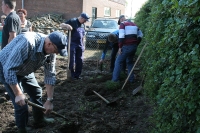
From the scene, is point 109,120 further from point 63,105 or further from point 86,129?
point 63,105

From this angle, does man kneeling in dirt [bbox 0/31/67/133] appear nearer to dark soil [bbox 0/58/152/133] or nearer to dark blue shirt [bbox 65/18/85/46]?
dark soil [bbox 0/58/152/133]

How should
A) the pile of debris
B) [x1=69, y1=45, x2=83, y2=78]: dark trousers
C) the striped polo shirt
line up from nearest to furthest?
the striped polo shirt
[x1=69, y1=45, x2=83, y2=78]: dark trousers
the pile of debris

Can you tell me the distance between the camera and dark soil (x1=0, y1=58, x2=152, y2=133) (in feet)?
14.6

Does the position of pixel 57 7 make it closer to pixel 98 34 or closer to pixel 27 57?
pixel 98 34

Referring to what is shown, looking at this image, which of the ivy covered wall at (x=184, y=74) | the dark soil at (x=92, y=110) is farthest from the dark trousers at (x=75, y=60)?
the ivy covered wall at (x=184, y=74)

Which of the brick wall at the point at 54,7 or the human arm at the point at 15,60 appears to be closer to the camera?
the human arm at the point at 15,60

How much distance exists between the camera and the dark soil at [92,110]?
4.45 meters

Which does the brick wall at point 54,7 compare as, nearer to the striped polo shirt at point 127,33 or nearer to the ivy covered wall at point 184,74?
the striped polo shirt at point 127,33

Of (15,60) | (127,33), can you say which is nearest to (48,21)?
(127,33)

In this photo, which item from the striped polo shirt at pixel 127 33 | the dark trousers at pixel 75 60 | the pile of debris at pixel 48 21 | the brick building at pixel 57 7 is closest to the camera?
the striped polo shirt at pixel 127 33

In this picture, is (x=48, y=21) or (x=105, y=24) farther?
(x=48, y=21)

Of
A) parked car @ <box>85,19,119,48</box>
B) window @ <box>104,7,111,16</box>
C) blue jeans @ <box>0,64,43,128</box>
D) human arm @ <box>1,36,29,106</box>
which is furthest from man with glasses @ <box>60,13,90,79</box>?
Answer: window @ <box>104,7,111,16</box>

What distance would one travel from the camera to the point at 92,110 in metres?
5.45

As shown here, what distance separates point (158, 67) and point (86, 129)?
1.71 meters
